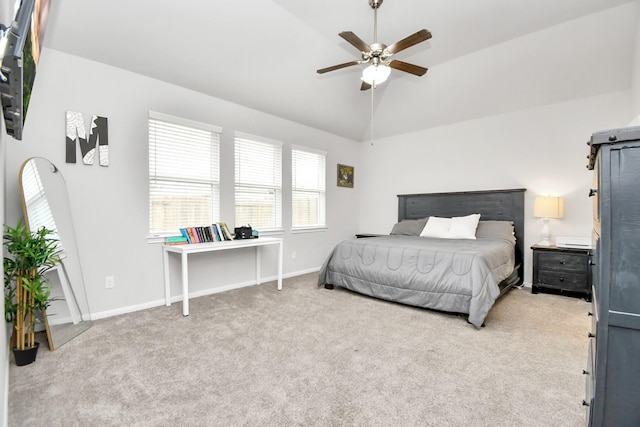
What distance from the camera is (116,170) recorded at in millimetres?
2969

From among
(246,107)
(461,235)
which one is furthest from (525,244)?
(246,107)

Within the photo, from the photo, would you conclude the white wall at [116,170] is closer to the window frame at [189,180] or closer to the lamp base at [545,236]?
the window frame at [189,180]

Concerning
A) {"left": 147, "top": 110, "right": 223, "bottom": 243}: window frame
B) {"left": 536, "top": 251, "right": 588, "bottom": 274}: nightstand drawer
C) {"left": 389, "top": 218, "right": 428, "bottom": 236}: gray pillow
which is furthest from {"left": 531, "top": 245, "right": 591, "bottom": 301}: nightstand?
{"left": 147, "top": 110, "right": 223, "bottom": 243}: window frame

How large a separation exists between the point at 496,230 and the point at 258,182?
340 cm

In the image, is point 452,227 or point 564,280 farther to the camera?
point 452,227

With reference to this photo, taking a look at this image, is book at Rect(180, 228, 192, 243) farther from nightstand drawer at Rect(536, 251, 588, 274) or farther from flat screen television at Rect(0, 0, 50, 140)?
nightstand drawer at Rect(536, 251, 588, 274)

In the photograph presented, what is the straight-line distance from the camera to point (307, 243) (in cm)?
492

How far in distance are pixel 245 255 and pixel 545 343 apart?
132 inches

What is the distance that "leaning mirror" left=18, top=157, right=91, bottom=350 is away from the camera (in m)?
2.39

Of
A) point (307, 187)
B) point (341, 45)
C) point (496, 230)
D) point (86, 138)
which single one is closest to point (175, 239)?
point (86, 138)

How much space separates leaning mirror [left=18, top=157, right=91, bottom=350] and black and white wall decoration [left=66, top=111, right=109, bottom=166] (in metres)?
0.23

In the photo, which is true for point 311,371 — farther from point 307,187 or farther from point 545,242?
point 545,242

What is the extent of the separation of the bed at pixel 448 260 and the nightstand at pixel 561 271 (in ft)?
0.89

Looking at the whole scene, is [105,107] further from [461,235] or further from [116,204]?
[461,235]
